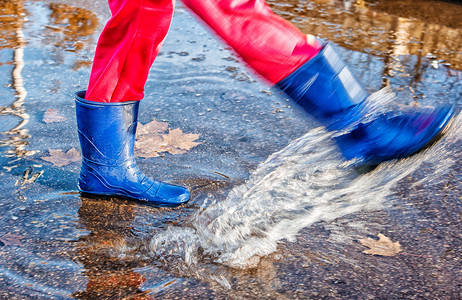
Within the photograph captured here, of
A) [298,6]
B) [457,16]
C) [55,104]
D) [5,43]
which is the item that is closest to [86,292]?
[55,104]

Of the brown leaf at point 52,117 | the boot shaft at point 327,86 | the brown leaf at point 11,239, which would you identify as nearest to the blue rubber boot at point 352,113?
the boot shaft at point 327,86

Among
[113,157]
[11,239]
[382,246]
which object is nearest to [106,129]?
[113,157]

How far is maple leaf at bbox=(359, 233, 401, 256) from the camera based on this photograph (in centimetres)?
177

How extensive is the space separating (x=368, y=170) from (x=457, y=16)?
416 cm

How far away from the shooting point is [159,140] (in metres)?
2.59

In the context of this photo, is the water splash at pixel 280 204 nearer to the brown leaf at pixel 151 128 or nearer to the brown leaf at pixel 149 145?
the brown leaf at pixel 149 145

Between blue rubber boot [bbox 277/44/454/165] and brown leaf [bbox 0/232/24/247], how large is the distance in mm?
1087

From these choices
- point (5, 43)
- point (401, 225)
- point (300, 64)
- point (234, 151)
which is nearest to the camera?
point (300, 64)

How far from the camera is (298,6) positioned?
209 inches

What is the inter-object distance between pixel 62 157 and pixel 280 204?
3.58 feet

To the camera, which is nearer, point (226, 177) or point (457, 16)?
point (226, 177)

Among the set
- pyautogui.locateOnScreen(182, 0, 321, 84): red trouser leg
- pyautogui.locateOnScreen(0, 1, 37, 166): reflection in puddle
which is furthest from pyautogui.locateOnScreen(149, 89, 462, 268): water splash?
pyautogui.locateOnScreen(0, 1, 37, 166): reflection in puddle

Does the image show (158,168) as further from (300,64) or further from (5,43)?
(5,43)

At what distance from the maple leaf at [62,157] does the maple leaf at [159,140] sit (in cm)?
30
